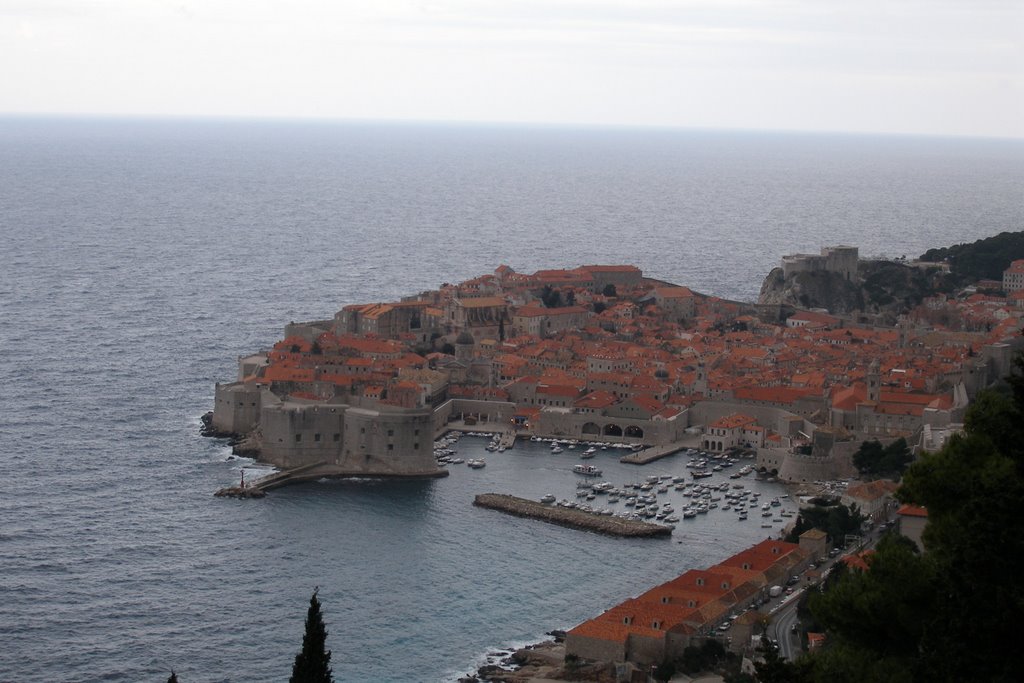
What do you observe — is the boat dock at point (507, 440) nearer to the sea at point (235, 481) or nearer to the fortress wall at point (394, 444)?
the sea at point (235, 481)

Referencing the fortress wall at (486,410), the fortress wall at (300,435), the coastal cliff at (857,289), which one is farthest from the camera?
the coastal cliff at (857,289)

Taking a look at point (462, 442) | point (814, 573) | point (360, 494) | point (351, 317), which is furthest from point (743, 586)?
point (351, 317)

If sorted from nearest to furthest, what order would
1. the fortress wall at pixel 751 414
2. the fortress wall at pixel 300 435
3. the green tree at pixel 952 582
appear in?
the green tree at pixel 952 582
the fortress wall at pixel 300 435
the fortress wall at pixel 751 414

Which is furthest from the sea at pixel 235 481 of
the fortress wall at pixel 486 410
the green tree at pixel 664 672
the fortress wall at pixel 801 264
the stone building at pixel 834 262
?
the stone building at pixel 834 262

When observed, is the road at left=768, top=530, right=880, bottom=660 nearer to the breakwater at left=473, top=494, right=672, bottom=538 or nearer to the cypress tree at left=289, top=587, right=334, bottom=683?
the breakwater at left=473, top=494, right=672, bottom=538

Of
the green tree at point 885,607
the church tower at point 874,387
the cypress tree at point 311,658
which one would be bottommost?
the church tower at point 874,387

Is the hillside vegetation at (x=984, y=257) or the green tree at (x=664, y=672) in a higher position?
the hillside vegetation at (x=984, y=257)
